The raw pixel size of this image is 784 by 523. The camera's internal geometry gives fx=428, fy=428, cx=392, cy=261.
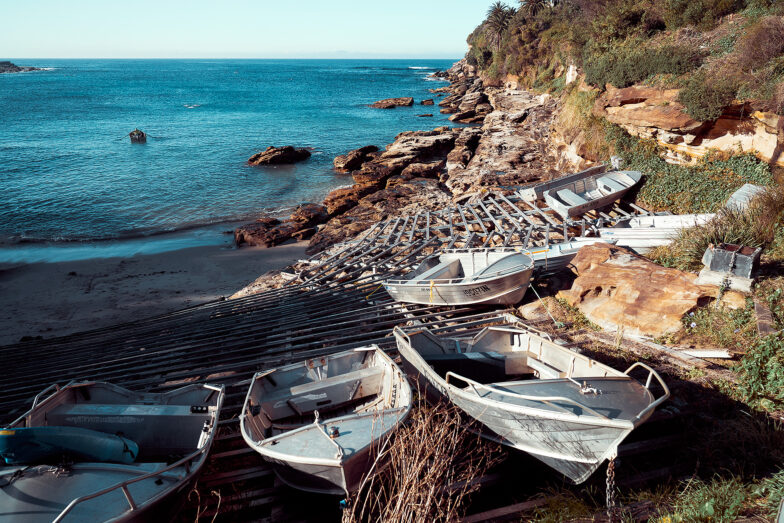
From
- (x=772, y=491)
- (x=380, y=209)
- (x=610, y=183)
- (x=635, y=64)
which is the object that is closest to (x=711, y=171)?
(x=610, y=183)

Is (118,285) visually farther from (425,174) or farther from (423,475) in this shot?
(425,174)

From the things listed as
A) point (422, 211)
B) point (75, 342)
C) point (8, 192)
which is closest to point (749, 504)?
point (75, 342)

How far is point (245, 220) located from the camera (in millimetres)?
28484

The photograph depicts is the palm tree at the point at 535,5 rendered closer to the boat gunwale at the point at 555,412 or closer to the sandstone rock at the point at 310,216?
the sandstone rock at the point at 310,216

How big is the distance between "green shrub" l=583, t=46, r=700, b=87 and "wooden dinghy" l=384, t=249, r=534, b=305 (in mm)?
12618

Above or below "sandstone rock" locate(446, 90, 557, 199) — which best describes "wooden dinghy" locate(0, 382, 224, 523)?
below

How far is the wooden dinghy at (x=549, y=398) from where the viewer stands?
5711 millimetres

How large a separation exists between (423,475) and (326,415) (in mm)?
2966

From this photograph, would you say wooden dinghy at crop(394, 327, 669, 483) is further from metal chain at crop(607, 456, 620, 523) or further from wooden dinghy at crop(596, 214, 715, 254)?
wooden dinghy at crop(596, 214, 715, 254)

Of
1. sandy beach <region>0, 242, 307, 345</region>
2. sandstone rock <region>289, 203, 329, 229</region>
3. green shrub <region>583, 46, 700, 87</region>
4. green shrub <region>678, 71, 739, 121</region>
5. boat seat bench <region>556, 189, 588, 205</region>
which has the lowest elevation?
sandy beach <region>0, 242, 307, 345</region>

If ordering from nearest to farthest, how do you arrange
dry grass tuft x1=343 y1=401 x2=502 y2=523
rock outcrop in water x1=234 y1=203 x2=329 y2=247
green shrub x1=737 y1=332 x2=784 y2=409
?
dry grass tuft x1=343 y1=401 x2=502 y2=523, green shrub x1=737 y1=332 x2=784 y2=409, rock outcrop in water x1=234 y1=203 x2=329 y2=247

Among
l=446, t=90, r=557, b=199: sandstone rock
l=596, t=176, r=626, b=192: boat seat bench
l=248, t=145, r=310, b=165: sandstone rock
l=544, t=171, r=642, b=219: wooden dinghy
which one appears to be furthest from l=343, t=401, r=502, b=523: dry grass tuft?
l=248, t=145, r=310, b=165: sandstone rock

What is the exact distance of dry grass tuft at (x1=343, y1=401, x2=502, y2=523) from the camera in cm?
457

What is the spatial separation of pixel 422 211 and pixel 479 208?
297 cm
